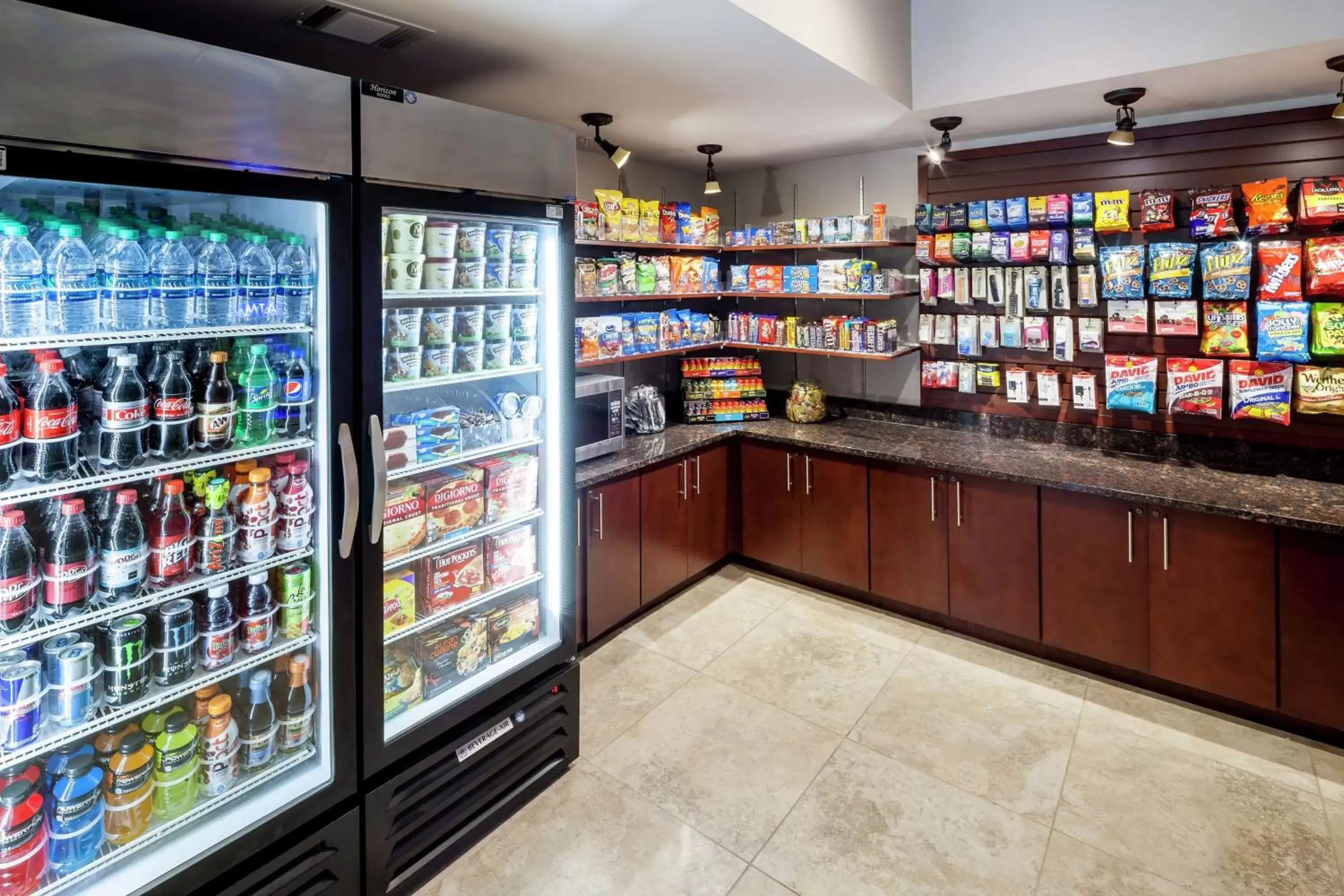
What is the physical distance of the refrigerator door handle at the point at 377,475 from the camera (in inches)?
69.3

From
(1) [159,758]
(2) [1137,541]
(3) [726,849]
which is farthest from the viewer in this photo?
(2) [1137,541]

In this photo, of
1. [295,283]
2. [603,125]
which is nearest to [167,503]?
[295,283]

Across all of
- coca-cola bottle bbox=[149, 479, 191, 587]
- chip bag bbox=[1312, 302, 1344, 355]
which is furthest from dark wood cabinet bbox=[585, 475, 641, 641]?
chip bag bbox=[1312, 302, 1344, 355]

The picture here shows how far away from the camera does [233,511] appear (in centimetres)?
173

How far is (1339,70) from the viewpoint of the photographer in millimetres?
2498

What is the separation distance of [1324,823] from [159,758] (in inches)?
128

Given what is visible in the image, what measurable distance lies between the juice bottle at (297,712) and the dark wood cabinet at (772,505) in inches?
103

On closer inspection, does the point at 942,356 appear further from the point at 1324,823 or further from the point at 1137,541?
the point at 1324,823

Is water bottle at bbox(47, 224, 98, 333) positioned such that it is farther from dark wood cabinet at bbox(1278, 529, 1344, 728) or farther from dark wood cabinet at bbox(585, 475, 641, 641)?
dark wood cabinet at bbox(1278, 529, 1344, 728)

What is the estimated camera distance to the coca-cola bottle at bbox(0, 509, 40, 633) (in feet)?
4.62

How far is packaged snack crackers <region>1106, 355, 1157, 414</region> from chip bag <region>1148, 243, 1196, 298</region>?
1.00ft

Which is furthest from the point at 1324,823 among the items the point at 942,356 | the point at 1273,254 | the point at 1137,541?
the point at 942,356

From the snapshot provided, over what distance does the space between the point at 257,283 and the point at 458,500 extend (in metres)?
0.86

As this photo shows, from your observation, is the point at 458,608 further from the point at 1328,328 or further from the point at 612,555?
the point at 1328,328
